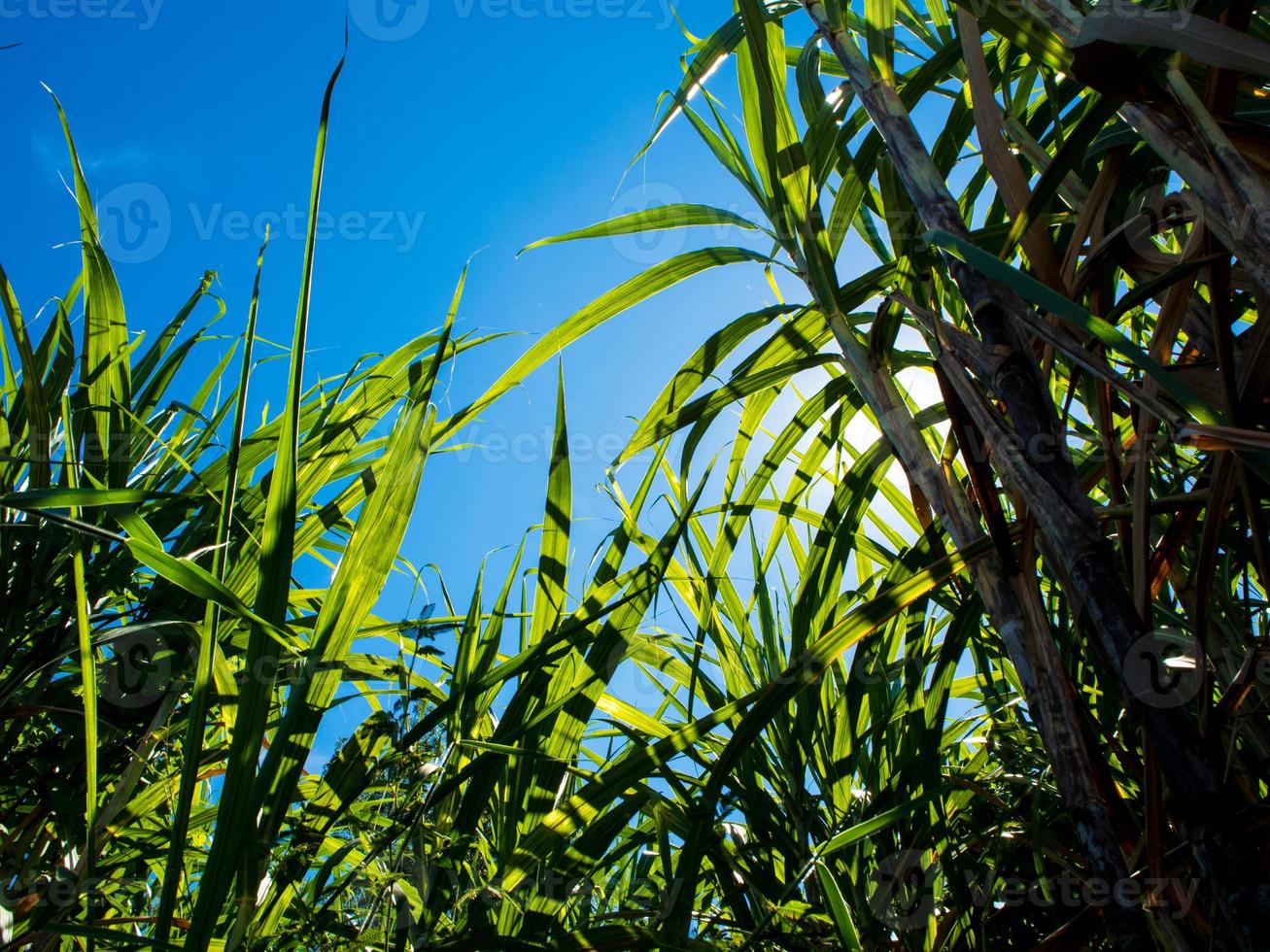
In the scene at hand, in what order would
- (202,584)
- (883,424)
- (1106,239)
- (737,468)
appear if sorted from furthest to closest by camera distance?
(737,468)
(883,424)
(1106,239)
(202,584)

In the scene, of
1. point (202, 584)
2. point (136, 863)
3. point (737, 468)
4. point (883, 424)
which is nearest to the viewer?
point (202, 584)

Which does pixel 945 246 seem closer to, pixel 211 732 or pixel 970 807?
pixel 970 807

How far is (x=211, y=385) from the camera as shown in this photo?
1143 mm

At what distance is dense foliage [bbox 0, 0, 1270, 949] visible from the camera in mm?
484

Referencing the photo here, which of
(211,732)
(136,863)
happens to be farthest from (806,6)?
(136,863)

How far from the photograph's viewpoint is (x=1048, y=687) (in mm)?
553

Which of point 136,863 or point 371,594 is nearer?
point 371,594

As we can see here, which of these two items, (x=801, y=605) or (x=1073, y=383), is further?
(x=801, y=605)

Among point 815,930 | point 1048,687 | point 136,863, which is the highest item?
point 136,863

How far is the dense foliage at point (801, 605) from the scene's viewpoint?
48 centimetres

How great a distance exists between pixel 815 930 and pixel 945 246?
696 millimetres

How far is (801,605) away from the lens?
94 cm

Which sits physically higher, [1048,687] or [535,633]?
[535,633]

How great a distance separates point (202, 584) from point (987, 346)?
572 mm
